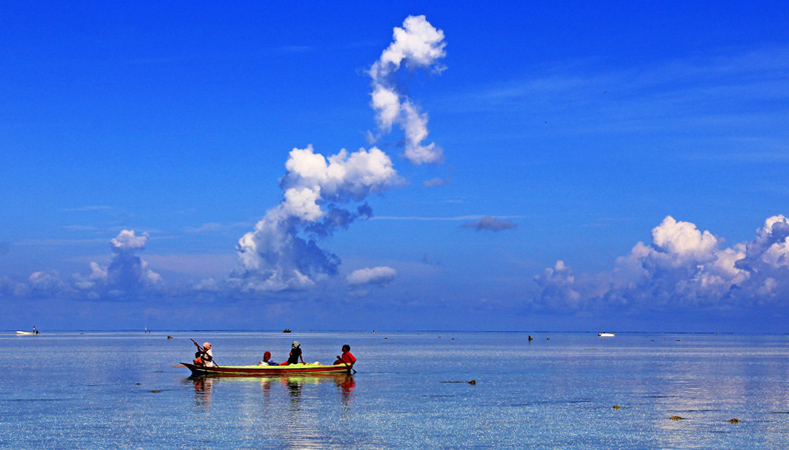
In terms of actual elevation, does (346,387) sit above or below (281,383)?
below

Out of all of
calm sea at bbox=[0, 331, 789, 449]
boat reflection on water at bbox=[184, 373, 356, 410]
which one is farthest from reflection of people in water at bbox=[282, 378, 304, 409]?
calm sea at bbox=[0, 331, 789, 449]

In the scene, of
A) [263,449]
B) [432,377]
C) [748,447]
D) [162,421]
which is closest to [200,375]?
[432,377]

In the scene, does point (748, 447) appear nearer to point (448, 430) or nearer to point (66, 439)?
point (448, 430)

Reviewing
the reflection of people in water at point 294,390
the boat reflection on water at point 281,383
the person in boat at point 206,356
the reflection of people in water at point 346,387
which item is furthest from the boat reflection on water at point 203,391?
the reflection of people in water at point 346,387

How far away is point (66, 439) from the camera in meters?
31.0

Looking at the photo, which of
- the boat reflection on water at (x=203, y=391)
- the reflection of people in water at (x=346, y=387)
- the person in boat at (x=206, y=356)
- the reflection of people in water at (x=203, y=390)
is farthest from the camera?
the person in boat at (x=206, y=356)

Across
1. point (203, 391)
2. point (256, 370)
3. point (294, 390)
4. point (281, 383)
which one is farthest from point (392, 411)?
point (256, 370)

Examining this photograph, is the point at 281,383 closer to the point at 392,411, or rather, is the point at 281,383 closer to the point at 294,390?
the point at 294,390

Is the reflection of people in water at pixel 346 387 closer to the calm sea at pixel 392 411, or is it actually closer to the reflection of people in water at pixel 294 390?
the calm sea at pixel 392 411

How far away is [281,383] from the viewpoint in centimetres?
5638

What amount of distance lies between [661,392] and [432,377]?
1959 centimetres

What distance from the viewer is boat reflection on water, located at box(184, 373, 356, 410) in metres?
46.1

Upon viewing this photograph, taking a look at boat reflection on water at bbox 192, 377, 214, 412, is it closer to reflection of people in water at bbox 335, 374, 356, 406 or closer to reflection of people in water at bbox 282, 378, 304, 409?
reflection of people in water at bbox 282, 378, 304, 409

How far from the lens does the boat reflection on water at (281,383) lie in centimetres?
4612
